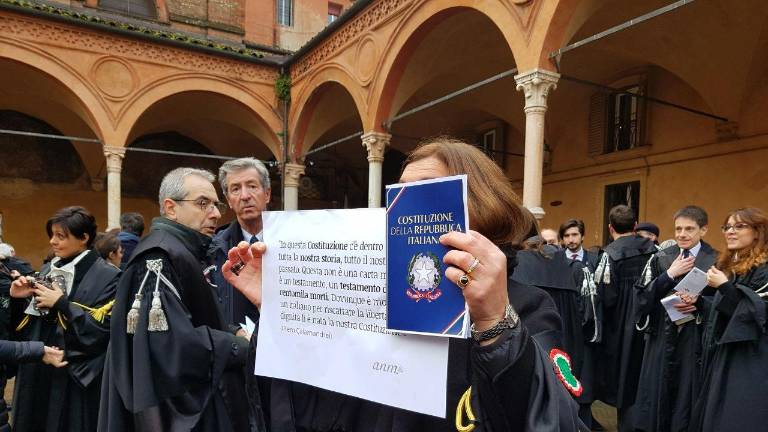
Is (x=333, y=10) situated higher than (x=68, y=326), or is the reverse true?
(x=333, y=10)

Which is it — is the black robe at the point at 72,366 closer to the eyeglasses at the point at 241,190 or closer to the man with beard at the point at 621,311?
the eyeglasses at the point at 241,190

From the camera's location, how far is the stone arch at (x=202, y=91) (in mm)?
14492

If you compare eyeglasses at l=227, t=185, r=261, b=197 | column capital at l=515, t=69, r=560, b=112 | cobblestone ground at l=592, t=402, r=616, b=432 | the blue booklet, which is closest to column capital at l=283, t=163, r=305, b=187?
column capital at l=515, t=69, r=560, b=112

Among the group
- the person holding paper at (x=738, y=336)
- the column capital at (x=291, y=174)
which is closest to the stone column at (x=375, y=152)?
the column capital at (x=291, y=174)

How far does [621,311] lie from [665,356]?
1.10 metres

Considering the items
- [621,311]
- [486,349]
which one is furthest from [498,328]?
[621,311]

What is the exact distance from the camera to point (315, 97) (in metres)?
15.4

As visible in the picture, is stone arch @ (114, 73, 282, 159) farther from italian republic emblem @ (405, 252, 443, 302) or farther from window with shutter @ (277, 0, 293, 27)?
italian republic emblem @ (405, 252, 443, 302)

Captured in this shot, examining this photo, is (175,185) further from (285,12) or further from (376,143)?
(285,12)

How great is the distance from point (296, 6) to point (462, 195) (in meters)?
23.1

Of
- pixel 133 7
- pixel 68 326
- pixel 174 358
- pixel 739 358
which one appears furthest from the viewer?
pixel 133 7

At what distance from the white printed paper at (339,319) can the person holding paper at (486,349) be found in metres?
0.09

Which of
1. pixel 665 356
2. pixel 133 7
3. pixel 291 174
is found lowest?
pixel 665 356

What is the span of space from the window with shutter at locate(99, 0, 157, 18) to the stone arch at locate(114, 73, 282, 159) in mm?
5202
